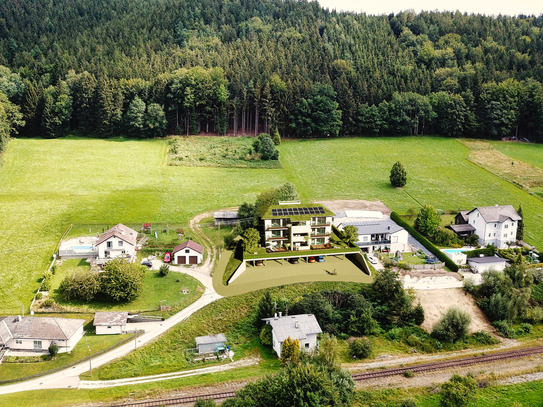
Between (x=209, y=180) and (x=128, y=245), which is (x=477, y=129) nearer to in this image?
(x=209, y=180)

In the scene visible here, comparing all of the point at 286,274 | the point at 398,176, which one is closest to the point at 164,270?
the point at 286,274

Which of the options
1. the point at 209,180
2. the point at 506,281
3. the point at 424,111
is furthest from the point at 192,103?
the point at 506,281

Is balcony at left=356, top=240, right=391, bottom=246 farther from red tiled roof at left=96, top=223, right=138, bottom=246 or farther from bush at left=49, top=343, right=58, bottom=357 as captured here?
bush at left=49, top=343, right=58, bottom=357

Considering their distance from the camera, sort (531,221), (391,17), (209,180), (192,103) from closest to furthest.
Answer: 1. (531,221)
2. (209,180)
3. (192,103)
4. (391,17)

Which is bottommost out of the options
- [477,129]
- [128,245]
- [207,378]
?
[207,378]

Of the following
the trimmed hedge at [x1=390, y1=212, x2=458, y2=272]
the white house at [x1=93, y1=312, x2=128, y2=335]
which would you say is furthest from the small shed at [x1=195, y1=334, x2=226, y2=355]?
the trimmed hedge at [x1=390, y1=212, x2=458, y2=272]

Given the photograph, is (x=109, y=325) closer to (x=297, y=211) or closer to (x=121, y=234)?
(x=121, y=234)
